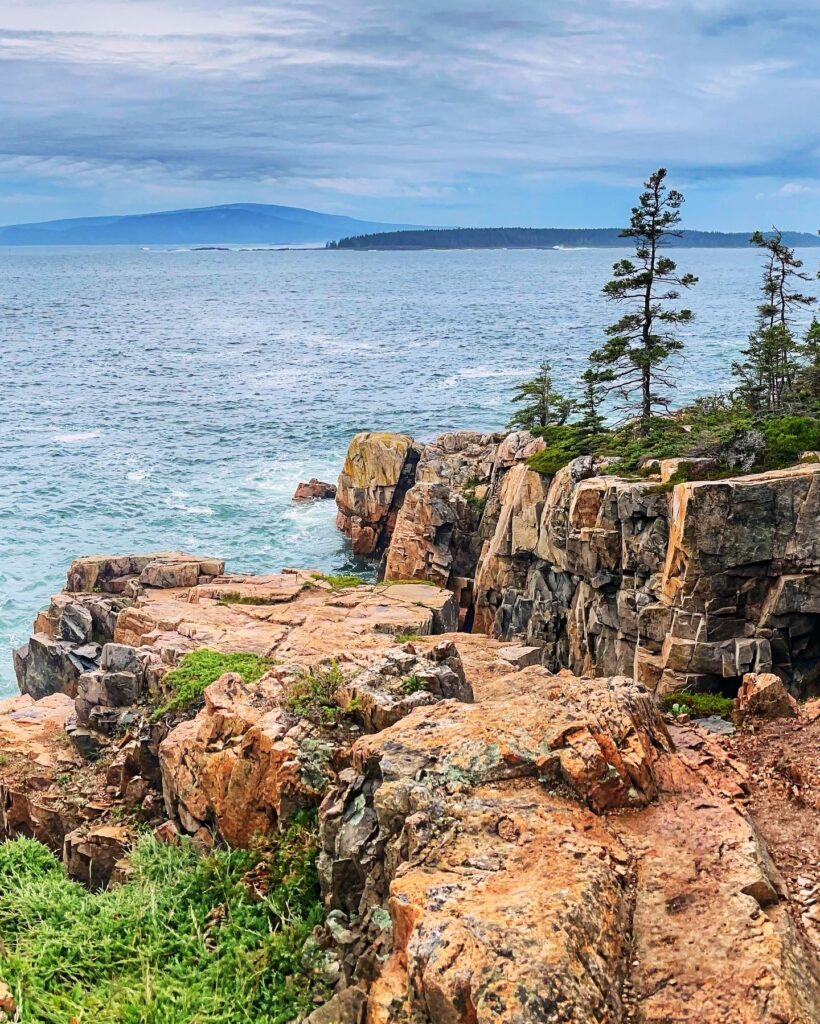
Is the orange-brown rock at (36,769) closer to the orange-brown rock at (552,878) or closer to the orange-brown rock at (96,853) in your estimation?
the orange-brown rock at (96,853)

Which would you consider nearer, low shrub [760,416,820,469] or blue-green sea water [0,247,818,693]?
low shrub [760,416,820,469]

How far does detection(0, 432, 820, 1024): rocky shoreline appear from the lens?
861 centimetres

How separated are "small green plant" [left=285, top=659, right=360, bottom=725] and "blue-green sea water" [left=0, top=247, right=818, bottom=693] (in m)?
22.3

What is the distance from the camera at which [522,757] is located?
1148 cm

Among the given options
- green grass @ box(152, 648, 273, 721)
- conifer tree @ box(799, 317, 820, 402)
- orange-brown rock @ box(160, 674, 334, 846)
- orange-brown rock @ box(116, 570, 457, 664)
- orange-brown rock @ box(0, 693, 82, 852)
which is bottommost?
orange-brown rock @ box(0, 693, 82, 852)

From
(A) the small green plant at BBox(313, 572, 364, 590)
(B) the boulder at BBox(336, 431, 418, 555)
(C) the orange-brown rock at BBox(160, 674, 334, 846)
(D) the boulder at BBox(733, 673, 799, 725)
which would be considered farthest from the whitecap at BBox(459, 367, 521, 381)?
(C) the orange-brown rock at BBox(160, 674, 334, 846)

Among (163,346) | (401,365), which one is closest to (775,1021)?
(401,365)

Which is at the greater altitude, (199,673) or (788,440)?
(788,440)

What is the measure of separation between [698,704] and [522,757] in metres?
11.7

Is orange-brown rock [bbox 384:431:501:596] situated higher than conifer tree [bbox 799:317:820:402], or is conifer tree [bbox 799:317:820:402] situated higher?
conifer tree [bbox 799:317:820:402]

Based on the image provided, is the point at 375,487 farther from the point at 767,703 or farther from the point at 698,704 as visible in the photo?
the point at 767,703

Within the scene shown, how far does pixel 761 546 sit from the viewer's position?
23578 millimetres

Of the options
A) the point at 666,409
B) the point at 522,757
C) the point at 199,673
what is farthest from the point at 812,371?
the point at 522,757

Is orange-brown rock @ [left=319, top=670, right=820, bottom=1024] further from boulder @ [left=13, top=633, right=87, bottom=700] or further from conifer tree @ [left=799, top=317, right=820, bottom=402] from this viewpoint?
conifer tree @ [left=799, top=317, right=820, bottom=402]
